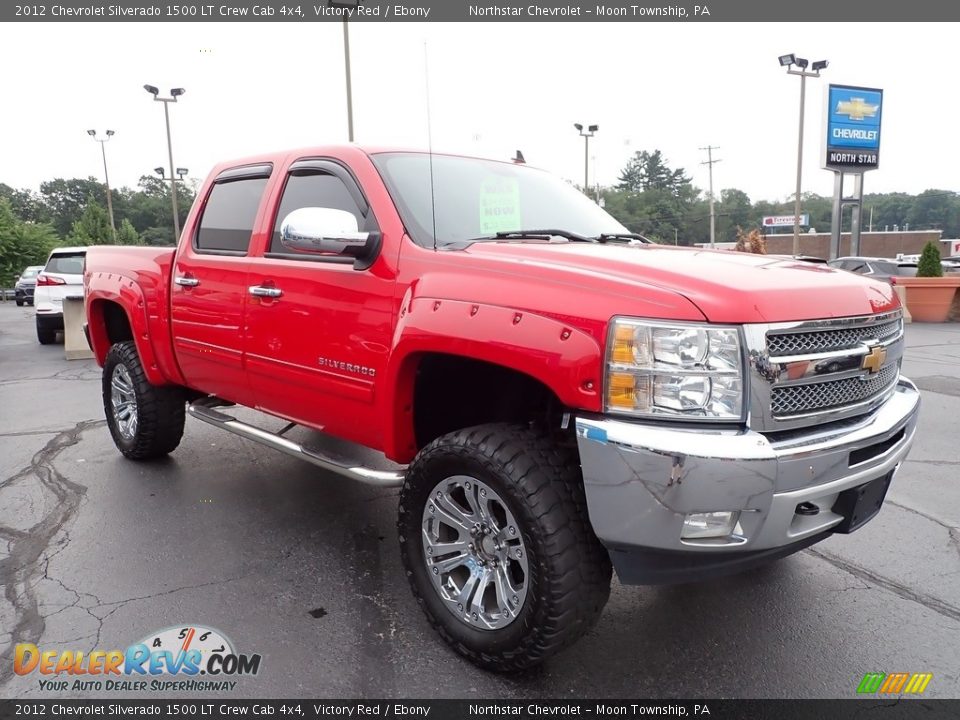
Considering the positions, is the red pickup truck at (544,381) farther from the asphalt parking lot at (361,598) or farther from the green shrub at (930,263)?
the green shrub at (930,263)

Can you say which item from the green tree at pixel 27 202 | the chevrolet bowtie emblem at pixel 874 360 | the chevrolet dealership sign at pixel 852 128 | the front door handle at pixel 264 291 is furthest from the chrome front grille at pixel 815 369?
the green tree at pixel 27 202

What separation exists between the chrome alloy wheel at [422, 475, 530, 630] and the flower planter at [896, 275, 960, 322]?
48.9 ft

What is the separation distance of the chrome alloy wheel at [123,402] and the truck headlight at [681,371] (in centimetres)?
404

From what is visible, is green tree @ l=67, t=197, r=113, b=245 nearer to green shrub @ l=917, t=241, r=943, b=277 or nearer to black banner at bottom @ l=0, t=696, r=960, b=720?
green shrub @ l=917, t=241, r=943, b=277

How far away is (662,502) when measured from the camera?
2.08 meters

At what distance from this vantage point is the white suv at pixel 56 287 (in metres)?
12.3

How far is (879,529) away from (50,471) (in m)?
5.43

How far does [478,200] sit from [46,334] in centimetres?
1211

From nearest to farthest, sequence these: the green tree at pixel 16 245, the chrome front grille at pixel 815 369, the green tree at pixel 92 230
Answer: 1. the chrome front grille at pixel 815 369
2. the green tree at pixel 16 245
3. the green tree at pixel 92 230

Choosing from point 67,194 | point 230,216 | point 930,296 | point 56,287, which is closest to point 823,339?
point 230,216

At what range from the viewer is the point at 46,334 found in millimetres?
12711

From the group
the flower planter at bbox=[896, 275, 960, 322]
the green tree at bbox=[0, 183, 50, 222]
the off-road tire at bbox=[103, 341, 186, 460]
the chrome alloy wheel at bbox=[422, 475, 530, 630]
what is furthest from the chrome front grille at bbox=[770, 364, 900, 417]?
the green tree at bbox=[0, 183, 50, 222]

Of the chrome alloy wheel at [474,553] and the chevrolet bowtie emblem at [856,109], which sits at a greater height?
the chevrolet bowtie emblem at [856,109]
